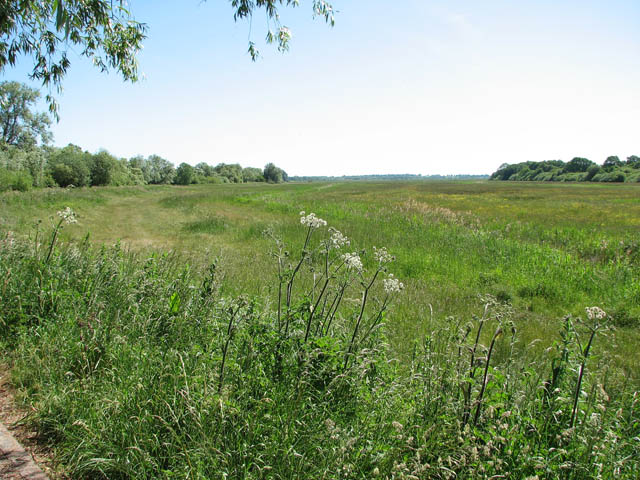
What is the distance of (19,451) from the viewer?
2365mm

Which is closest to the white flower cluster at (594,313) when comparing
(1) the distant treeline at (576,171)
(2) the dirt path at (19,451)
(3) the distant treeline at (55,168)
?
(2) the dirt path at (19,451)

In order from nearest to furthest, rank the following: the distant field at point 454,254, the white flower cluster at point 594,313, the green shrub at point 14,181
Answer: the white flower cluster at point 594,313
the distant field at point 454,254
the green shrub at point 14,181

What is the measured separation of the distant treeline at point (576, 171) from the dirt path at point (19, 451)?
109 meters

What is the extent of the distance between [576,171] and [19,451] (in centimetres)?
16620

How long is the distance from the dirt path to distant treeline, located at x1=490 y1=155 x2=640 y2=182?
358ft

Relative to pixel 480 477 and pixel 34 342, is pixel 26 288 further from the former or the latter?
pixel 480 477

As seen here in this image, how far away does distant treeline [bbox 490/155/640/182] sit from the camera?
91062mm

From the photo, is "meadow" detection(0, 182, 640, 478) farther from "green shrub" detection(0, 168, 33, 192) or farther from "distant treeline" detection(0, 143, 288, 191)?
"green shrub" detection(0, 168, 33, 192)

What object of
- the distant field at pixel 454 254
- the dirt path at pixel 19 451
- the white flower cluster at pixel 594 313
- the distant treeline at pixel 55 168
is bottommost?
the distant field at pixel 454 254

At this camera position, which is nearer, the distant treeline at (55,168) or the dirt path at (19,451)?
the dirt path at (19,451)

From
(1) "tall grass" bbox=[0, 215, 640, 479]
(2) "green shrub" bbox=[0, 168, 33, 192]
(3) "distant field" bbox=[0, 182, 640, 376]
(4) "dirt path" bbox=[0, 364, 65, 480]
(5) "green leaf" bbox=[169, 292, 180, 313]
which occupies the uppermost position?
(2) "green shrub" bbox=[0, 168, 33, 192]

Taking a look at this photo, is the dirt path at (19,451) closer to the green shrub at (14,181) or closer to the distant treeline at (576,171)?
the green shrub at (14,181)

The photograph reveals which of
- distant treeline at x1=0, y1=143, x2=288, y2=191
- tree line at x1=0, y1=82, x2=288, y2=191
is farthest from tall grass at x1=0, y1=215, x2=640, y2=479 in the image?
tree line at x1=0, y1=82, x2=288, y2=191

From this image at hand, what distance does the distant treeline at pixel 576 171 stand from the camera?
299 ft
